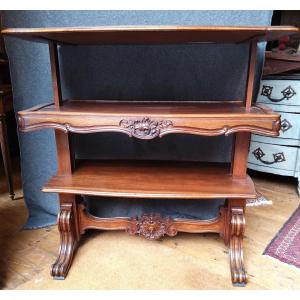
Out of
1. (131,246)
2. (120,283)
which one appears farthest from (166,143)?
(120,283)

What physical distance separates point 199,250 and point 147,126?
25.7 inches

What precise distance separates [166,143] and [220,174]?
314 mm

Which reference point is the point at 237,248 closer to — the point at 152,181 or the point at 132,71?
the point at 152,181

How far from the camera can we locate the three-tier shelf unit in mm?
912

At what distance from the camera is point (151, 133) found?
0.93m

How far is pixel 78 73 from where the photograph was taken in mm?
1289

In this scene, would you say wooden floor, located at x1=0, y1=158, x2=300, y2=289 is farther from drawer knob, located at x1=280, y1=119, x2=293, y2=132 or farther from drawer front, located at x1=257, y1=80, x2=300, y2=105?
drawer front, located at x1=257, y1=80, x2=300, y2=105

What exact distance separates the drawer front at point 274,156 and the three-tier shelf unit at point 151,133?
2.47 feet

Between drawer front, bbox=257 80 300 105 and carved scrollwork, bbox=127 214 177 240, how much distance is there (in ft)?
3.46

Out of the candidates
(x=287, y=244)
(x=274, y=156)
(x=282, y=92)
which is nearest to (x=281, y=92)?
(x=282, y=92)

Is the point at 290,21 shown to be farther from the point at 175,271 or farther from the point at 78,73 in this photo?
the point at 175,271

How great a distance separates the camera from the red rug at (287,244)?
122 cm

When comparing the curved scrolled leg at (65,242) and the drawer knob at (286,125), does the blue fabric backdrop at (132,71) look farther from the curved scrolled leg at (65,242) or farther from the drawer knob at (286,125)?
→ the drawer knob at (286,125)

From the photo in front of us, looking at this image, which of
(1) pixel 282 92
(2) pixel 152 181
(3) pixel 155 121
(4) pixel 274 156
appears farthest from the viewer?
(4) pixel 274 156
